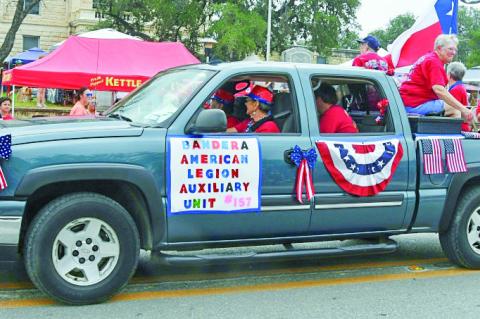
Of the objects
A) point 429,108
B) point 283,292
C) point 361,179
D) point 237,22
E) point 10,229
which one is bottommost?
point 283,292

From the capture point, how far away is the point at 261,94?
572 centimetres

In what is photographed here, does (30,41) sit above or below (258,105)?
above

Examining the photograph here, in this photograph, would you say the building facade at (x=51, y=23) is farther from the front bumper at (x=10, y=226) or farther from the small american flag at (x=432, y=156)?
the front bumper at (x=10, y=226)

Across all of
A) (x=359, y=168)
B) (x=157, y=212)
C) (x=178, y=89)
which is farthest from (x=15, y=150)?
(x=359, y=168)

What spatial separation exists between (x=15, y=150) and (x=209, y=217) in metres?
1.45

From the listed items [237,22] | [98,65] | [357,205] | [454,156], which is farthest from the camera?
[237,22]

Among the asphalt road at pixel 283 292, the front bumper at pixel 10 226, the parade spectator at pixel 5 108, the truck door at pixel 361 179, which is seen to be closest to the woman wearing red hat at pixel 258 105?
the truck door at pixel 361 179

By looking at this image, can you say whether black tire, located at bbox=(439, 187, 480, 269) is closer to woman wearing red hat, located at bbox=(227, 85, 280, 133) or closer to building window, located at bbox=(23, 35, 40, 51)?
woman wearing red hat, located at bbox=(227, 85, 280, 133)

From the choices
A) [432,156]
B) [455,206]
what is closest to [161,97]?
[432,156]

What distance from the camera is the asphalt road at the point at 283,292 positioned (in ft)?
15.5

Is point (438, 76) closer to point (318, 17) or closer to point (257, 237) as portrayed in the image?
point (257, 237)

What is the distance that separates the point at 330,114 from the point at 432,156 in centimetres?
97

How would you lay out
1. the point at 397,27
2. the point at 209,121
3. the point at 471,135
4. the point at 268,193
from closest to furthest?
the point at 209,121 < the point at 268,193 < the point at 471,135 < the point at 397,27

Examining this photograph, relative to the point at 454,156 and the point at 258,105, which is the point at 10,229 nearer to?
the point at 258,105
